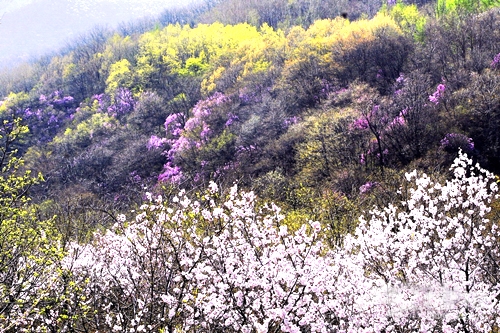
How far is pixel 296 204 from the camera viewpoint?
23641 mm

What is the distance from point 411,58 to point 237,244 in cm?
4069

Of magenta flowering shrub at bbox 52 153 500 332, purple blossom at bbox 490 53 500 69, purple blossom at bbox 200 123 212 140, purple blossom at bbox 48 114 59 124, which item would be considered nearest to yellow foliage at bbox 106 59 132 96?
purple blossom at bbox 48 114 59 124

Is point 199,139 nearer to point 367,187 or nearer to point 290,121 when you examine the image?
point 290,121

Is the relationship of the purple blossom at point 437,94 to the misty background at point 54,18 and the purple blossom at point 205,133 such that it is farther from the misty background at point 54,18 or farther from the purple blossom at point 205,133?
the misty background at point 54,18

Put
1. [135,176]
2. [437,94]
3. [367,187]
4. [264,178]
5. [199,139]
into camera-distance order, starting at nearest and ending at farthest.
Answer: [367,187] < [264,178] < [437,94] < [199,139] < [135,176]

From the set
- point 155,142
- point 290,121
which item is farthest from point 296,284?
point 155,142

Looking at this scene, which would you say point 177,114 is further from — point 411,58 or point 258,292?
point 258,292

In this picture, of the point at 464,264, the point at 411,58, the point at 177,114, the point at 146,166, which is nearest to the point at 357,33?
the point at 411,58

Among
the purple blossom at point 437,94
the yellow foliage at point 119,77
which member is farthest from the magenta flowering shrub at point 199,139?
the yellow foliage at point 119,77

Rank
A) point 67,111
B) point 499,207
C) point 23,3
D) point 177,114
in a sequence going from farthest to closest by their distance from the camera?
point 23,3, point 67,111, point 177,114, point 499,207

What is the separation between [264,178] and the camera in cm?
3061

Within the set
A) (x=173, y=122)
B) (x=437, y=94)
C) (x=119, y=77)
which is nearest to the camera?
(x=437, y=94)

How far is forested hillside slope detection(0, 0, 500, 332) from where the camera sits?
7.86 meters

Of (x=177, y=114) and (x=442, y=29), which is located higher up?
(x=442, y=29)
